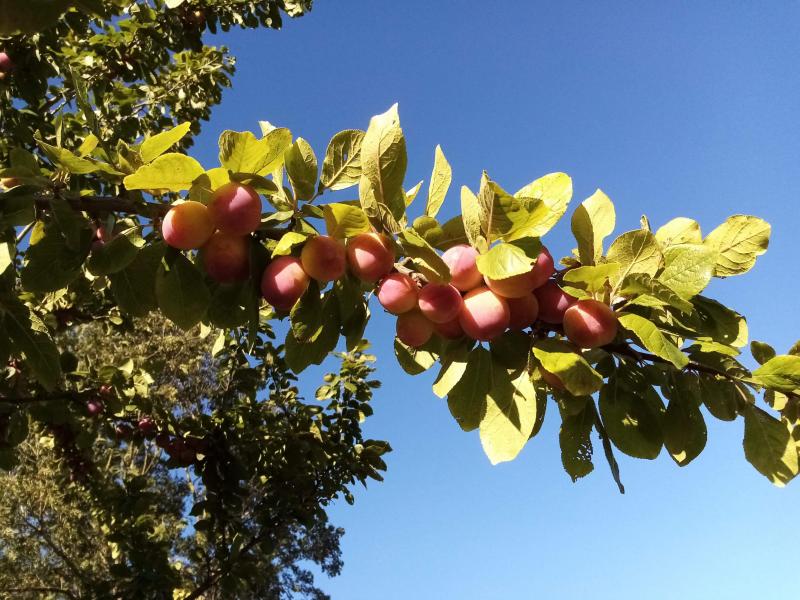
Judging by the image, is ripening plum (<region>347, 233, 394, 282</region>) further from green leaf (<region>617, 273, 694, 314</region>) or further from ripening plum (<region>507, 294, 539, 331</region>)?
green leaf (<region>617, 273, 694, 314</region>)

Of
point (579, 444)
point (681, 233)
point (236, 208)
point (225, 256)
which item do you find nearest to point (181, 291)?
point (225, 256)

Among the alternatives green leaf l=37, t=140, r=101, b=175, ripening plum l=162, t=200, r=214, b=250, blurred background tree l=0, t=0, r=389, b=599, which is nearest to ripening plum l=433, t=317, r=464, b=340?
ripening plum l=162, t=200, r=214, b=250

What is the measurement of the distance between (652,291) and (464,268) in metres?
0.30

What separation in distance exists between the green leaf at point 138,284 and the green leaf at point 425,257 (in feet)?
1.76

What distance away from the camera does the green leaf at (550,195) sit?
36.7 inches

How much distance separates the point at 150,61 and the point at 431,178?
3.48 metres

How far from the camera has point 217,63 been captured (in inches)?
173

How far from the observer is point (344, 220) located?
0.98 metres

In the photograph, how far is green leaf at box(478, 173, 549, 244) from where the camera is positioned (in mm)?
897

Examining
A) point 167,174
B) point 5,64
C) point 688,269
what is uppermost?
point 5,64

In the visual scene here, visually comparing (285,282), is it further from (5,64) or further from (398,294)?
(5,64)

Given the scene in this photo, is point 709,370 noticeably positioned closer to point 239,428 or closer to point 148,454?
point 239,428

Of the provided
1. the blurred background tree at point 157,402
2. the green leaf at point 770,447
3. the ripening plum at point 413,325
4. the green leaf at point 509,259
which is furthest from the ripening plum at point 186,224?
the blurred background tree at point 157,402

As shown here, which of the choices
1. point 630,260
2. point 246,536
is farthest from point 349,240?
point 246,536
